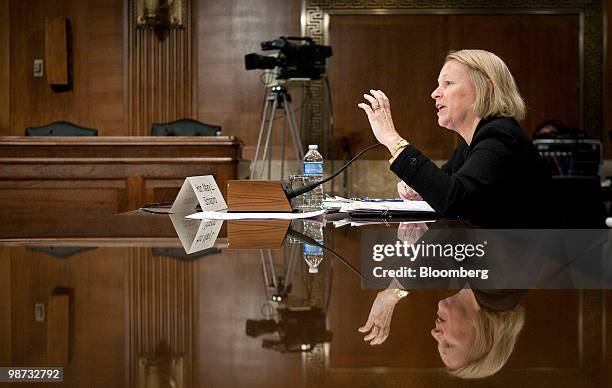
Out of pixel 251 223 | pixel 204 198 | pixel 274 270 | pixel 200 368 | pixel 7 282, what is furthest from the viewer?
pixel 204 198

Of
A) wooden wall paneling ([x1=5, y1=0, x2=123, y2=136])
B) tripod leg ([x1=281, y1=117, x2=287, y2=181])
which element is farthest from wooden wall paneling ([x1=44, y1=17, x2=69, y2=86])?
tripod leg ([x1=281, y1=117, x2=287, y2=181])

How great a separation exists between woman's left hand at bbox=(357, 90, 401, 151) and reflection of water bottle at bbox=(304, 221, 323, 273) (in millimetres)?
476

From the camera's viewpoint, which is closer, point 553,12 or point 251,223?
point 251,223

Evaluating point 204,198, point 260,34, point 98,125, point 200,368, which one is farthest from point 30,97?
point 200,368

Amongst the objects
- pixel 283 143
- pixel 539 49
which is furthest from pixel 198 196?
pixel 539 49

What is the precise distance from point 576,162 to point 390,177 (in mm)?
1697

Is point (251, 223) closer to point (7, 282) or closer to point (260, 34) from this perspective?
point (7, 282)

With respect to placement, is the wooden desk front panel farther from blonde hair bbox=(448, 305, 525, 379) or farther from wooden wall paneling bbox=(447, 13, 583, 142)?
wooden wall paneling bbox=(447, 13, 583, 142)

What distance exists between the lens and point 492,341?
1.93ft

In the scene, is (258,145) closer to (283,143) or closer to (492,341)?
(283,143)

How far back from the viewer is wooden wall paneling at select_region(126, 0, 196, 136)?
727 centimetres

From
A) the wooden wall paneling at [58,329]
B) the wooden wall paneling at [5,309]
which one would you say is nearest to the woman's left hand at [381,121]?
the wooden wall paneling at [5,309]

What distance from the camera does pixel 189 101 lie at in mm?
7305

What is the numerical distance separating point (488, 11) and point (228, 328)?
22.9 ft
